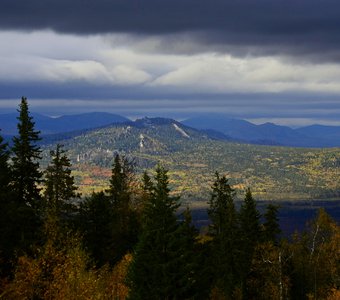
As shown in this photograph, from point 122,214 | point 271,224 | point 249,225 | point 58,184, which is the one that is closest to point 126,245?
point 122,214

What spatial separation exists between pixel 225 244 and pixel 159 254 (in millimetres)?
28026

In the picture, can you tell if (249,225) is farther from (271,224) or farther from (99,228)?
(99,228)

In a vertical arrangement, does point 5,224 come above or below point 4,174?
below

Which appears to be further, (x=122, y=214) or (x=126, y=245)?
(x=122, y=214)

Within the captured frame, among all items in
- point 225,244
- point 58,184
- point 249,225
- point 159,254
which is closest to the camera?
point 159,254

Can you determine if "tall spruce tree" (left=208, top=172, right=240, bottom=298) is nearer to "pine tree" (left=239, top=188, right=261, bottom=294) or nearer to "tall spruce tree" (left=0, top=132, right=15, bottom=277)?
"pine tree" (left=239, top=188, right=261, bottom=294)

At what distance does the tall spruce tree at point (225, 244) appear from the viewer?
76812 mm

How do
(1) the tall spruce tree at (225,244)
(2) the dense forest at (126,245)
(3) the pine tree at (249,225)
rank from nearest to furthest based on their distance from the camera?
(2) the dense forest at (126,245), (1) the tall spruce tree at (225,244), (3) the pine tree at (249,225)

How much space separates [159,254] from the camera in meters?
50.4

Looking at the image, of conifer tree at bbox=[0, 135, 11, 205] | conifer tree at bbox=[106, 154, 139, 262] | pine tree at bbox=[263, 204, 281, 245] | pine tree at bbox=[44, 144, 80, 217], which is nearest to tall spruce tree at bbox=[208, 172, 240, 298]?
conifer tree at bbox=[106, 154, 139, 262]

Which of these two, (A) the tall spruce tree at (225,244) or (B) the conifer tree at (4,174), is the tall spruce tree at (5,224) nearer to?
(B) the conifer tree at (4,174)

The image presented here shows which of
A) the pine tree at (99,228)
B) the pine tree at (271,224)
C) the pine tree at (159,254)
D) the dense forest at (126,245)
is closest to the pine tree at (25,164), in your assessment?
the dense forest at (126,245)

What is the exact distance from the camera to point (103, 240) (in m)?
84.3

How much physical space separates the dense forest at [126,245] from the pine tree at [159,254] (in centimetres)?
9
